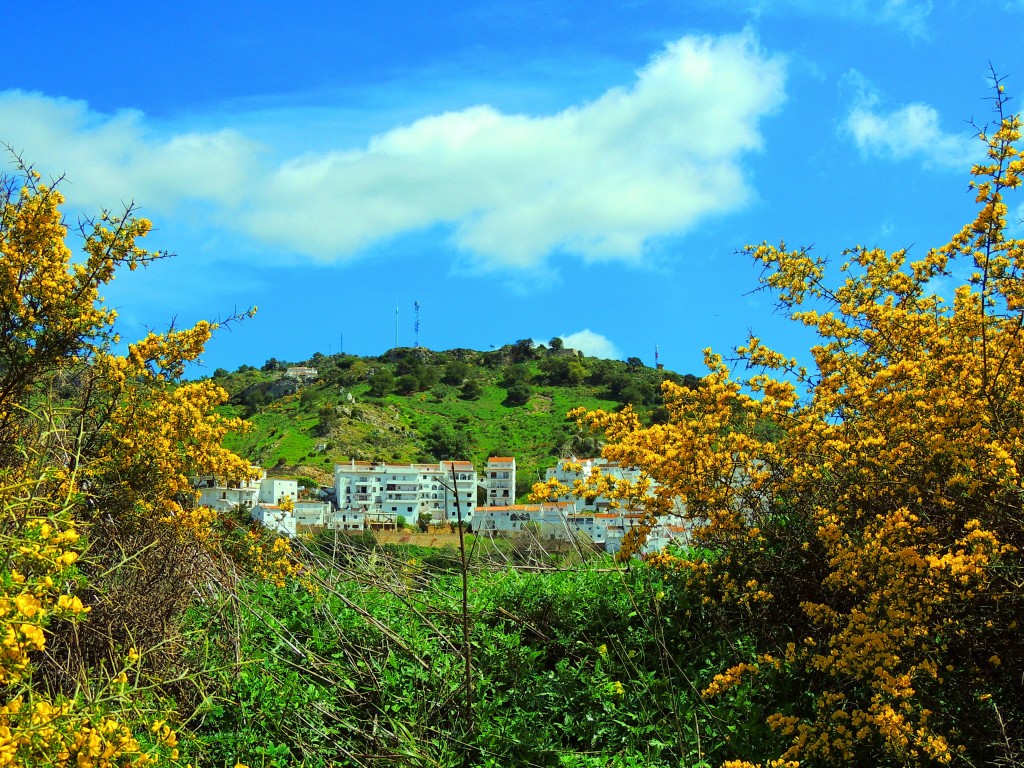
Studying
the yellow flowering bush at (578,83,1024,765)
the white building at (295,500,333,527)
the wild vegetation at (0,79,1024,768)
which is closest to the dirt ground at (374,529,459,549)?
the white building at (295,500,333,527)

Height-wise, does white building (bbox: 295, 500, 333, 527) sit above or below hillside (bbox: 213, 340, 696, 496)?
below

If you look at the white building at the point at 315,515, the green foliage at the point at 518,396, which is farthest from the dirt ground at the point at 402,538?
the green foliage at the point at 518,396

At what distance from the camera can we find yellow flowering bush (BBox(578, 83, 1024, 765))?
441cm

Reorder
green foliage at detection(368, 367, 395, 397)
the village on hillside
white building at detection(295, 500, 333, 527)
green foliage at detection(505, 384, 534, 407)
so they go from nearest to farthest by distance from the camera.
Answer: the village on hillside → white building at detection(295, 500, 333, 527) → green foliage at detection(505, 384, 534, 407) → green foliage at detection(368, 367, 395, 397)

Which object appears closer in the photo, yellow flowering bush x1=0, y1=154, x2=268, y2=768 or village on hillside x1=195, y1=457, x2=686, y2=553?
yellow flowering bush x1=0, y1=154, x2=268, y2=768

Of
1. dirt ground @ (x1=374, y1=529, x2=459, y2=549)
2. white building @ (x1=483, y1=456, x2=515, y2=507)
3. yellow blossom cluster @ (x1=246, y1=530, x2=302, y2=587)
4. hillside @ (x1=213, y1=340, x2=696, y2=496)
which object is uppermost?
hillside @ (x1=213, y1=340, x2=696, y2=496)

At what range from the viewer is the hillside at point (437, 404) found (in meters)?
59.8

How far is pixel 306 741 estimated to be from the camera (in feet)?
16.7

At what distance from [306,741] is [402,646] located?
818mm

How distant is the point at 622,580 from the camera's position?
6496mm

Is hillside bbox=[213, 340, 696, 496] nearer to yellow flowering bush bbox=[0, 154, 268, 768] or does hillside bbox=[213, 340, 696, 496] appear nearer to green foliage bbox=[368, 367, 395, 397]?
green foliage bbox=[368, 367, 395, 397]

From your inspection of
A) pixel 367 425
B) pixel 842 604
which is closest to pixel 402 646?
pixel 842 604

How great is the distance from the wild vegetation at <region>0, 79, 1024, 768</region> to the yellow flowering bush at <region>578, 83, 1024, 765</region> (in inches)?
0.8

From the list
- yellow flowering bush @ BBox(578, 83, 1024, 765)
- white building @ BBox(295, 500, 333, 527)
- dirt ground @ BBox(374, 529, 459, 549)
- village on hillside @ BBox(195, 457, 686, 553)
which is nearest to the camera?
yellow flowering bush @ BBox(578, 83, 1024, 765)
